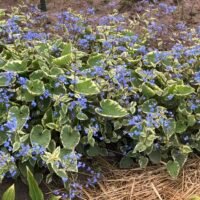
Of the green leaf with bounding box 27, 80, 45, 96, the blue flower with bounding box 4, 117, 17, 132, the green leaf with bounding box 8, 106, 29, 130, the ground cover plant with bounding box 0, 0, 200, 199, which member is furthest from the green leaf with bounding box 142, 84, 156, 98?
the blue flower with bounding box 4, 117, 17, 132

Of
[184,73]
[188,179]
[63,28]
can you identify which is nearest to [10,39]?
[63,28]

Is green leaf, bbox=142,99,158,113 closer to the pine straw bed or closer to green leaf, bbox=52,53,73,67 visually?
the pine straw bed

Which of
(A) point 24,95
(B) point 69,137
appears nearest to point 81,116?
(B) point 69,137

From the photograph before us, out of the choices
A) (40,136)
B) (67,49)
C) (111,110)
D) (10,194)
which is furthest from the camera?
(67,49)

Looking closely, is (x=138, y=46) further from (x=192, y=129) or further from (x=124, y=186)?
(x=124, y=186)

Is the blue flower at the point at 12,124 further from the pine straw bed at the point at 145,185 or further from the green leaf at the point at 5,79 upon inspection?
the pine straw bed at the point at 145,185

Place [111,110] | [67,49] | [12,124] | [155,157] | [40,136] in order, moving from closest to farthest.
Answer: [12,124]
[40,136]
[111,110]
[155,157]
[67,49]

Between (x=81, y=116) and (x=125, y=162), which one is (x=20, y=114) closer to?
(x=81, y=116)

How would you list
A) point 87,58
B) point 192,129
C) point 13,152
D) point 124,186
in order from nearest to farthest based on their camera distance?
point 13,152 < point 124,186 < point 192,129 < point 87,58
